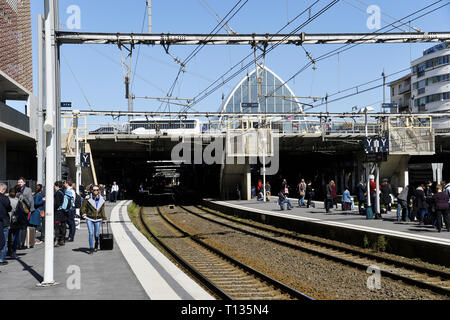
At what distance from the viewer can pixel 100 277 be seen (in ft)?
31.0

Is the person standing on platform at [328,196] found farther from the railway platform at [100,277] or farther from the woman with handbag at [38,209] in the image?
the woman with handbag at [38,209]

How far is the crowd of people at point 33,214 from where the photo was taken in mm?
10906

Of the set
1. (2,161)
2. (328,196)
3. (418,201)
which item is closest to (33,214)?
(418,201)

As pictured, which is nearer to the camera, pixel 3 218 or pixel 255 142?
pixel 3 218

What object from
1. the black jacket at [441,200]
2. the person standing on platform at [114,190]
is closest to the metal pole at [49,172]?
the black jacket at [441,200]

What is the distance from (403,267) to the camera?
40.5 ft

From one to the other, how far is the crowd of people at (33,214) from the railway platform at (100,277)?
38 centimetres

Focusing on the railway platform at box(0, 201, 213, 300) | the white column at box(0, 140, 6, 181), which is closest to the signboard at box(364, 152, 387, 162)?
the railway platform at box(0, 201, 213, 300)

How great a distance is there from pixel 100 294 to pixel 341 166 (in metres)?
44.8

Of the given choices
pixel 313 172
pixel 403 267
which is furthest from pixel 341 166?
pixel 403 267

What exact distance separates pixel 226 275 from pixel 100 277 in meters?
3.48

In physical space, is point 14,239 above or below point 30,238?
above

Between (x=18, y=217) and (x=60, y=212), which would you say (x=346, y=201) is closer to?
(x=60, y=212)

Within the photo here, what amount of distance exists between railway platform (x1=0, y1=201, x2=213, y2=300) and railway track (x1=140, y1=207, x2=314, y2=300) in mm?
835
